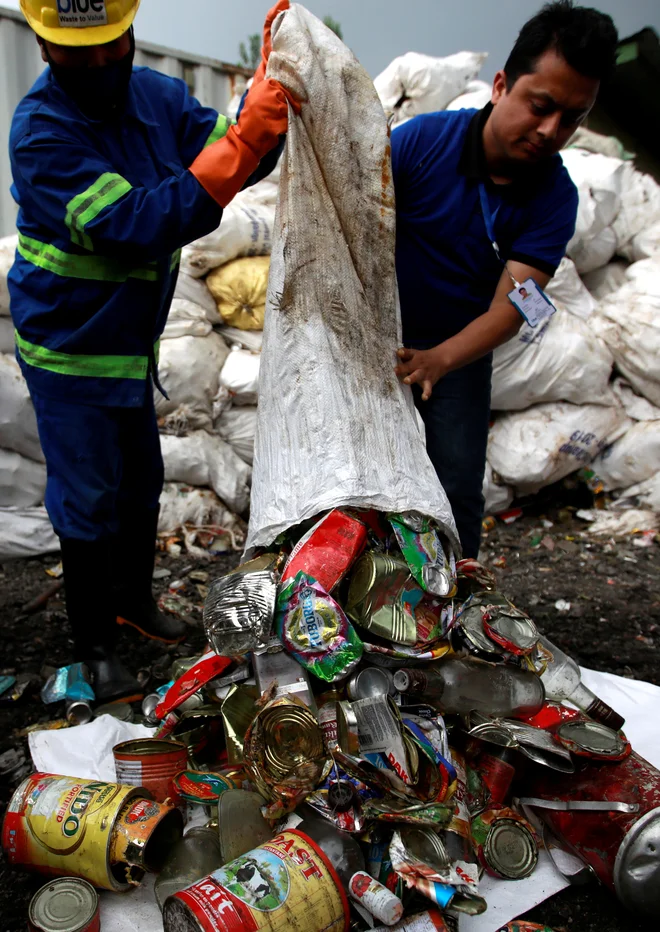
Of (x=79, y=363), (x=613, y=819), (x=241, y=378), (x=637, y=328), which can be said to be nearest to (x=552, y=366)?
(x=637, y=328)

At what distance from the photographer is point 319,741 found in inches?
57.3

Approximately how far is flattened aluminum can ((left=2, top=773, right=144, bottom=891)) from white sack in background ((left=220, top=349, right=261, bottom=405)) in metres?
2.42

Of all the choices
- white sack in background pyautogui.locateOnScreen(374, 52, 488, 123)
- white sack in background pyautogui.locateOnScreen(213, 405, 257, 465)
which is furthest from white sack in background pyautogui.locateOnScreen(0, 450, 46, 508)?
white sack in background pyautogui.locateOnScreen(374, 52, 488, 123)

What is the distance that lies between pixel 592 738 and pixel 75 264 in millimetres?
1742

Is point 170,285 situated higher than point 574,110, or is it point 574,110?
point 574,110

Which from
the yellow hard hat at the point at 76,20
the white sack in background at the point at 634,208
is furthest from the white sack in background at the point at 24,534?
the white sack in background at the point at 634,208

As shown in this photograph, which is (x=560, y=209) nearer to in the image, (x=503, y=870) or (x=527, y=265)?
(x=527, y=265)

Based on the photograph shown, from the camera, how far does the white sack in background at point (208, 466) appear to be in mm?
3535

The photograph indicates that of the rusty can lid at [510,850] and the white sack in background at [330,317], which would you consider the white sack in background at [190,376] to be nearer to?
the white sack in background at [330,317]

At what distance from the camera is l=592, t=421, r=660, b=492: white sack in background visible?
3906mm

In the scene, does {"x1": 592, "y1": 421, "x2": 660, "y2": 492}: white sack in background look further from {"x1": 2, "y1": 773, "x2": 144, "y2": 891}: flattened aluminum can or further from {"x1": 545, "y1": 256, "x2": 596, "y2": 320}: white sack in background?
{"x1": 2, "y1": 773, "x2": 144, "y2": 891}: flattened aluminum can

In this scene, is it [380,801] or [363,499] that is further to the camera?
[363,499]

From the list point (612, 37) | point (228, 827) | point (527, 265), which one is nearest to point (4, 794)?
point (228, 827)

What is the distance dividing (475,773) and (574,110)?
63.5 inches
